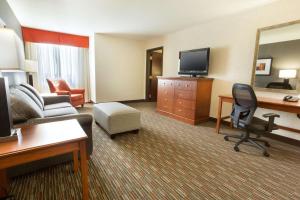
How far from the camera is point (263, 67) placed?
293cm

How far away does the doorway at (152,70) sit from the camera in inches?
242

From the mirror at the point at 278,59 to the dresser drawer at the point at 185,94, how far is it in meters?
1.18

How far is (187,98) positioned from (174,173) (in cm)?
211

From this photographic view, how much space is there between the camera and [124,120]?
279cm

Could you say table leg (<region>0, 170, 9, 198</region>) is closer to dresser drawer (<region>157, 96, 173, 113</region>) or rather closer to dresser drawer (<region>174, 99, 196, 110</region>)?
dresser drawer (<region>174, 99, 196, 110</region>)

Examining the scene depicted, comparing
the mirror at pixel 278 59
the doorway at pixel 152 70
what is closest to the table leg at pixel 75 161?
the mirror at pixel 278 59

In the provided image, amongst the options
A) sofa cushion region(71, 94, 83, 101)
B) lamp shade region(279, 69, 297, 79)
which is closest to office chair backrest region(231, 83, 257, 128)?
lamp shade region(279, 69, 297, 79)

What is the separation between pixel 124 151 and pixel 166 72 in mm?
3414

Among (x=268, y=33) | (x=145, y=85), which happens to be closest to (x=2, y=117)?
(x=268, y=33)

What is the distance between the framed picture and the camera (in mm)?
2861

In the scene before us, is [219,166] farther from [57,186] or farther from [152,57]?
[152,57]

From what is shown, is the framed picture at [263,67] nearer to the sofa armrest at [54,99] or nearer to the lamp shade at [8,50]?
the lamp shade at [8,50]

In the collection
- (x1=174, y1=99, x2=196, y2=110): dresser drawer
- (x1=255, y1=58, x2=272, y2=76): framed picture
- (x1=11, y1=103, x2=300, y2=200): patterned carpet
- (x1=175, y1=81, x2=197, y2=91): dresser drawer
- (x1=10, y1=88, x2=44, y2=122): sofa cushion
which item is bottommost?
(x1=11, y1=103, x2=300, y2=200): patterned carpet

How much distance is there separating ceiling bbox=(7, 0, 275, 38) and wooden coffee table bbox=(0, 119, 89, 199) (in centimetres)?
247
